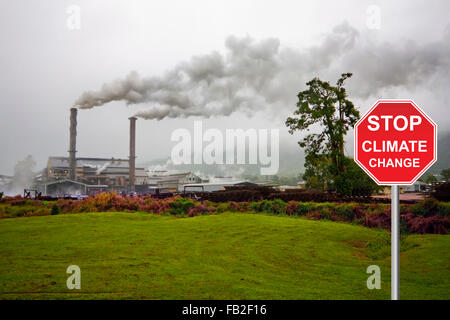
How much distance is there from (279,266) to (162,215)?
9669 millimetres

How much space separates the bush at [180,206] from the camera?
17.8 m

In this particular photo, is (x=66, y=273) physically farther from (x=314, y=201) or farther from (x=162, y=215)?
(x=314, y=201)

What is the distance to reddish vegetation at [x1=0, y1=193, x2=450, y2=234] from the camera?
13879 millimetres

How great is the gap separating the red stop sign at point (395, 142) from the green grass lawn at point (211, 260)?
2.48m

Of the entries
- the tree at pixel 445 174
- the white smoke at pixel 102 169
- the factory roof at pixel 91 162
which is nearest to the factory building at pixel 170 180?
the factory roof at pixel 91 162

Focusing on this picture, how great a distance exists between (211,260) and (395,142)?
4997 mm

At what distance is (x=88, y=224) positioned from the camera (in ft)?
43.0

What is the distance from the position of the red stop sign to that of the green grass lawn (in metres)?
2.48

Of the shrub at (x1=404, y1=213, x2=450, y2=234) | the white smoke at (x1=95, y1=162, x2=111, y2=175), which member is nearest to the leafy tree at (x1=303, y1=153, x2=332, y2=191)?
the shrub at (x1=404, y1=213, x2=450, y2=234)

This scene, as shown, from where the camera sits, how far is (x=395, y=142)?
572 centimetres

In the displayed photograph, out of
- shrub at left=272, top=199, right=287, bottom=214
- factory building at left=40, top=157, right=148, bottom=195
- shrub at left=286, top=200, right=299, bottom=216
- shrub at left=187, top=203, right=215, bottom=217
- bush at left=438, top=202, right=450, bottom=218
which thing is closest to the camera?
bush at left=438, top=202, right=450, bottom=218

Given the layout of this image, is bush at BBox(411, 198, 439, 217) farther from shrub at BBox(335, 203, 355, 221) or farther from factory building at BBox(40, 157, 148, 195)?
factory building at BBox(40, 157, 148, 195)

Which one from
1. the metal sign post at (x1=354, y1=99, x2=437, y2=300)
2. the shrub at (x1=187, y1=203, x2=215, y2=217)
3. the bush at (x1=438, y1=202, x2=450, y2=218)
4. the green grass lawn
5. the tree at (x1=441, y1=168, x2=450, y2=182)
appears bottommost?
Answer: the green grass lawn
